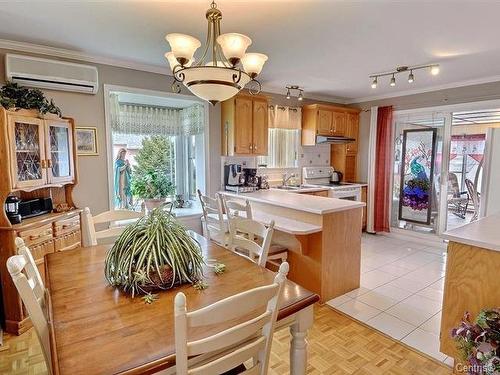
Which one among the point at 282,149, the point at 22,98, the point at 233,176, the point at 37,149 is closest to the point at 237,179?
the point at 233,176

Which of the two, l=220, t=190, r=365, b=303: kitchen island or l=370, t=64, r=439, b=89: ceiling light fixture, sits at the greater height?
l=370, t=64, r=439, b=89: ceiling light fixture

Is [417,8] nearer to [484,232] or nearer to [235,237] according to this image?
[484,232]

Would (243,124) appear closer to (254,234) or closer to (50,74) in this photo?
(50,74)

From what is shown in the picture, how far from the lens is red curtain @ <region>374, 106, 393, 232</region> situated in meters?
5.06

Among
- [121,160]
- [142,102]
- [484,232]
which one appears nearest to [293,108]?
[142,102]

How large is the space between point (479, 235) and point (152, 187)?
356 centimetres

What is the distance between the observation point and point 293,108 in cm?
491

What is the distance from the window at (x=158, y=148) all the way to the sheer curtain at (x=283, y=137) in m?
1.14

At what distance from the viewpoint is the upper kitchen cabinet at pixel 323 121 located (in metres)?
4.93

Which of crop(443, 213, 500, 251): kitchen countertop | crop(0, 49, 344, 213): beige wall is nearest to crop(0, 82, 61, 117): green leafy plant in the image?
crop(0, 49, 344, 213): beige wall

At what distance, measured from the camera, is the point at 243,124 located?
400 centimetres

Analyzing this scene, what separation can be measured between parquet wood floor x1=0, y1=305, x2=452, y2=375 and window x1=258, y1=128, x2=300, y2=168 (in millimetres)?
2993

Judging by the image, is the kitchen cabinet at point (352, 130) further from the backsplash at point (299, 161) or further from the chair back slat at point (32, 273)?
the chair back slat at point (32, 273)

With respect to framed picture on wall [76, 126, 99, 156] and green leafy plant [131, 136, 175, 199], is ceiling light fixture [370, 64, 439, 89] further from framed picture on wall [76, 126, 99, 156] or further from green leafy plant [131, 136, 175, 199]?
framed picture on wall [76, 126, 99, 156]
